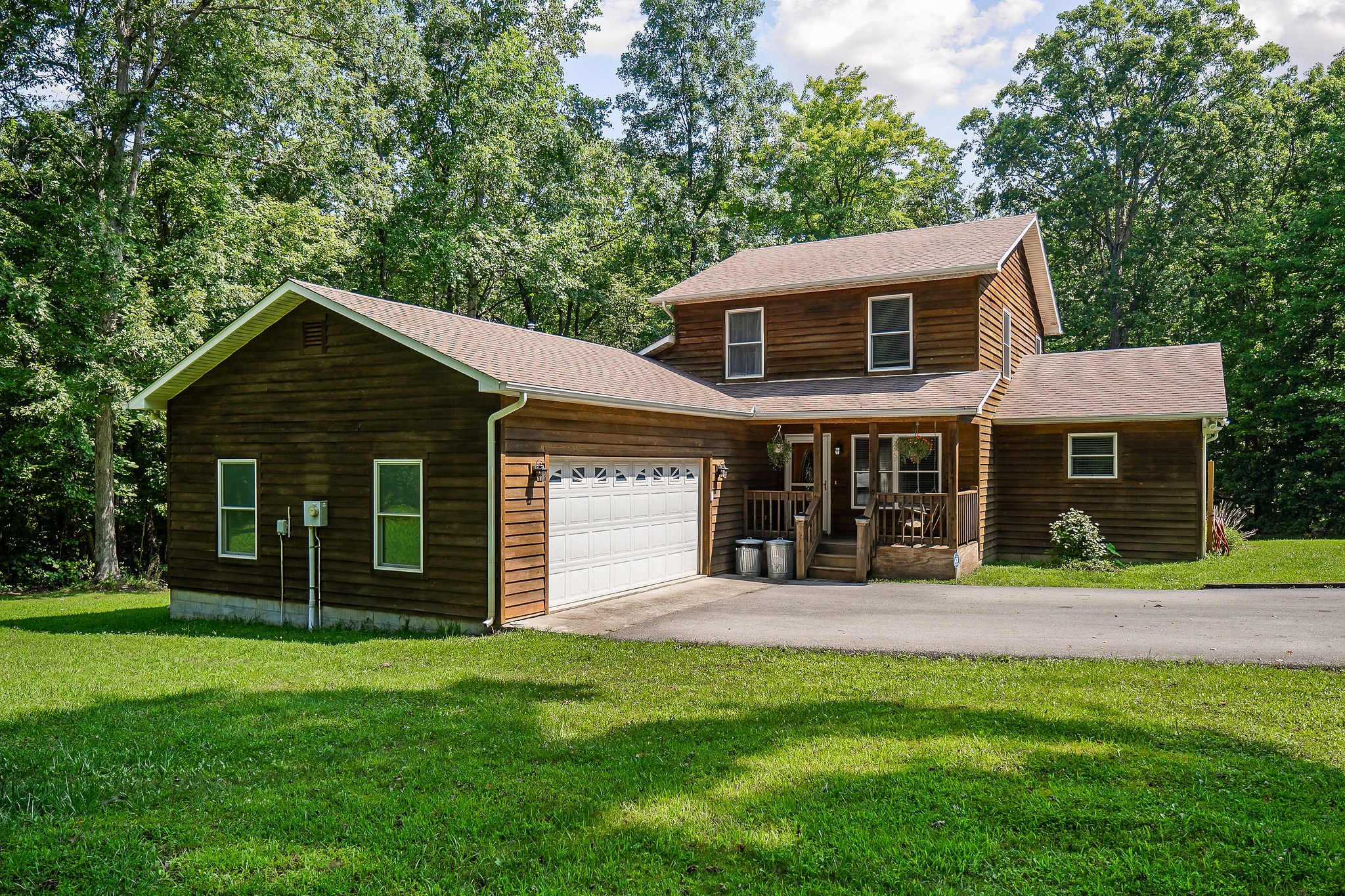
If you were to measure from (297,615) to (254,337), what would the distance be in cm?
426

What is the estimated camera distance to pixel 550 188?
26.8 metres

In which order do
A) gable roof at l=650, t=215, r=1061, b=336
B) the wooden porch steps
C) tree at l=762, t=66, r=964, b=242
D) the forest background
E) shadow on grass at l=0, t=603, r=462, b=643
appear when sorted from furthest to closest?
tree at l=762, t=66, r=964, b=242 < the forest background < gable roof at l=650, t=215, r=1061, b=336 < the wooden porch steps < shadow on grass at l=0, t=603, r=462, b=643

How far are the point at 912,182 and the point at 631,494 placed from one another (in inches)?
1026

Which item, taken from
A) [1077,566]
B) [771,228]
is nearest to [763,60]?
[771,228]

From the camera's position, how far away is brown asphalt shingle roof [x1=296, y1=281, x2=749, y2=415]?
11.1 metres

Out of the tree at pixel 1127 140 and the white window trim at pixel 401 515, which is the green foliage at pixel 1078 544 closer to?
the white window trim at pixel 401 515

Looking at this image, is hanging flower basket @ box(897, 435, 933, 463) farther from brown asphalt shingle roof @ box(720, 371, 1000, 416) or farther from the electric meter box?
the electric meter box

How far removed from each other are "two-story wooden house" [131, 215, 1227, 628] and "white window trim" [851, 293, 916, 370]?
2.2 inches

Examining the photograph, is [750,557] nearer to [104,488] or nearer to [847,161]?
[104,488]

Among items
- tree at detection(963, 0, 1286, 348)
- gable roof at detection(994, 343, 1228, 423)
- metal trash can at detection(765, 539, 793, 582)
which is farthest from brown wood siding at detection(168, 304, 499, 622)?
tree at detection(963, 0, 1286, 348)

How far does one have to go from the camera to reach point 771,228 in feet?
111

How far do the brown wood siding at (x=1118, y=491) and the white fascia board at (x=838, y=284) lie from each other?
3753 mm

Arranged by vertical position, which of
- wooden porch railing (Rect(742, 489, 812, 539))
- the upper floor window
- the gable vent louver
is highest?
the upper floor window

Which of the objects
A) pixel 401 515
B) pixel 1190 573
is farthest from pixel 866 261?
pixel 401 515
